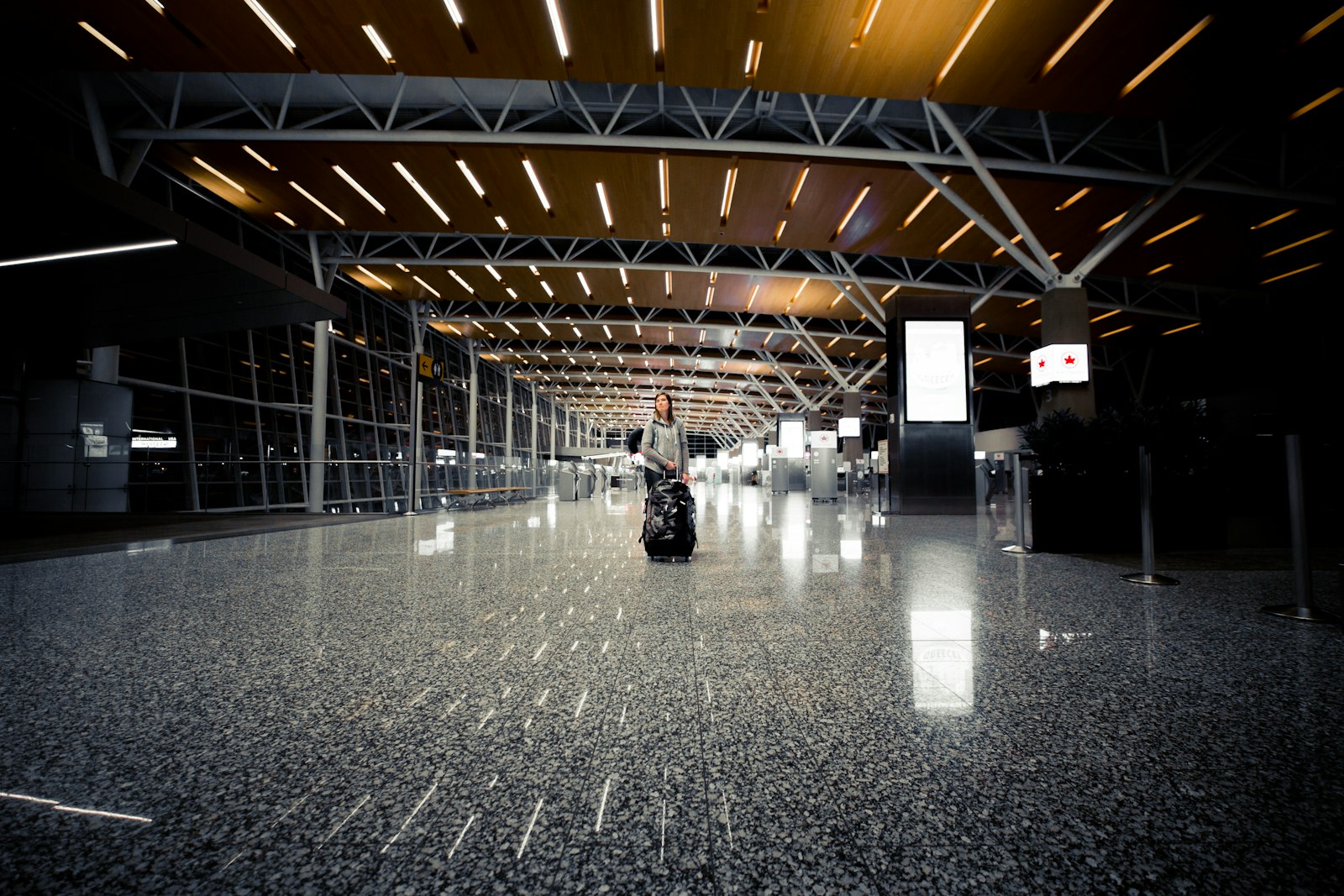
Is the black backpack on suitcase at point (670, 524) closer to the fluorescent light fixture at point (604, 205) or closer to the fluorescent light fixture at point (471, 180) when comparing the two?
the fluorescent light fixture at point (604, 205)

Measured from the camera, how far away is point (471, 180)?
521 inches

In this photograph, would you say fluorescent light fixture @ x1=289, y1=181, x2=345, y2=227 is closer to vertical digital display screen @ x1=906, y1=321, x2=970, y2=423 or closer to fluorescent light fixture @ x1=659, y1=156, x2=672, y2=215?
fluorescent light fixture @ x1=659, y1=156, x2=672, y2=215

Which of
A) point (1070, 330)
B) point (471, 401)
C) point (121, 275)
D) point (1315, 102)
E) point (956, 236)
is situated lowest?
point (121, 275)

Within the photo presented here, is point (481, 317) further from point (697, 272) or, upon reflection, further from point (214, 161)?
point (214, 161)

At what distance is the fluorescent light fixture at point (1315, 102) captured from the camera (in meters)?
9.66

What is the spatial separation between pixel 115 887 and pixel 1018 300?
25495 millimetres

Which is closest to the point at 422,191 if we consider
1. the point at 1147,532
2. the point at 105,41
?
the point at 105,41

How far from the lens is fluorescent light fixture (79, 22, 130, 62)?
8.62m

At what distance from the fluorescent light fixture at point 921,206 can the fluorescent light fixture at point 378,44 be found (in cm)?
1116

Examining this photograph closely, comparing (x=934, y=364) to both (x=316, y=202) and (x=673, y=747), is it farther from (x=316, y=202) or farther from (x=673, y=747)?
(x=316, y=202)

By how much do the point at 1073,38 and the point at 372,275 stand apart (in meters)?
20.4

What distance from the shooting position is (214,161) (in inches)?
496

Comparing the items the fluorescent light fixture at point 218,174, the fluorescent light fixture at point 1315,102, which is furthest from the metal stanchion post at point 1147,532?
the fluorescent light fixture at point 218,174

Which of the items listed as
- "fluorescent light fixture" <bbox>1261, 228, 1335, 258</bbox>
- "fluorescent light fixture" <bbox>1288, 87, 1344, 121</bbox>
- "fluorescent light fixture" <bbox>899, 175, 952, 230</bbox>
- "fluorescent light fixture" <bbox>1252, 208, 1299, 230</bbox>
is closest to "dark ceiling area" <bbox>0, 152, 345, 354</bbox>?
"fluorescent light fixture" <bbox>899, 175, 952, 230</bbox>
